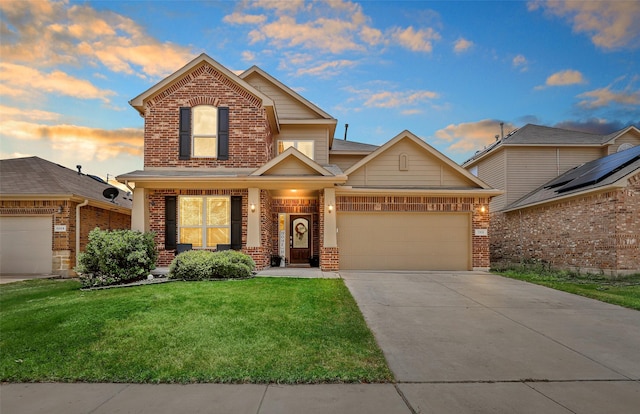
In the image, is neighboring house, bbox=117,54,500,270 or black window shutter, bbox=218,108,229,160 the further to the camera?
black window shutter, bbox=218,108,229,160

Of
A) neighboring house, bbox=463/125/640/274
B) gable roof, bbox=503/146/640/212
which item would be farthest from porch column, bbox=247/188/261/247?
neighboring house, bbox=463/125/640/274

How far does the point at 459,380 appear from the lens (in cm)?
400

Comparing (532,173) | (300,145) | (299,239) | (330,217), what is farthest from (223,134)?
(532,173)

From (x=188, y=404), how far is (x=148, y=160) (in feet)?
38.6

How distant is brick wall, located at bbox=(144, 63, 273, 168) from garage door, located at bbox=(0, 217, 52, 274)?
470 cm

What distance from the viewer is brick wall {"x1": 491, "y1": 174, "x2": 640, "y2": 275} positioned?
1234 cm

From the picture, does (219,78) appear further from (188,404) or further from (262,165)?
(188,404)

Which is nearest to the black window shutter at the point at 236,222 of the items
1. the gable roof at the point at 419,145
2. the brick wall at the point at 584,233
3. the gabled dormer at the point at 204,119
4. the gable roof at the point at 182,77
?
the gabled dormer at the point at 204,119

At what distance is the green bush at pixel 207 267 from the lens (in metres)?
10.0

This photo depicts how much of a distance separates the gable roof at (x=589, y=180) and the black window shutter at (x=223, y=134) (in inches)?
526

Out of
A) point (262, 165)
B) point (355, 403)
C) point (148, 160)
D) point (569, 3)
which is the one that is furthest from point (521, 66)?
point (355, 403)

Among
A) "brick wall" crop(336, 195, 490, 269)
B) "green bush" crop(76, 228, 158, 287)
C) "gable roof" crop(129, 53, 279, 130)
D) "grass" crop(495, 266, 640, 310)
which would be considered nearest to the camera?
"grass" crop(495, 266, 640, 310)

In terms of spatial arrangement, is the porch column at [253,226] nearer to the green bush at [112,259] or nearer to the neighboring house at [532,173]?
the green bush at [112,259]

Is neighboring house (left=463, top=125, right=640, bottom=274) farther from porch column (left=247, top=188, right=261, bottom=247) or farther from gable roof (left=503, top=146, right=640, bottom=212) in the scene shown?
porch column (left=247, top=188, right=261, bottom=247)
